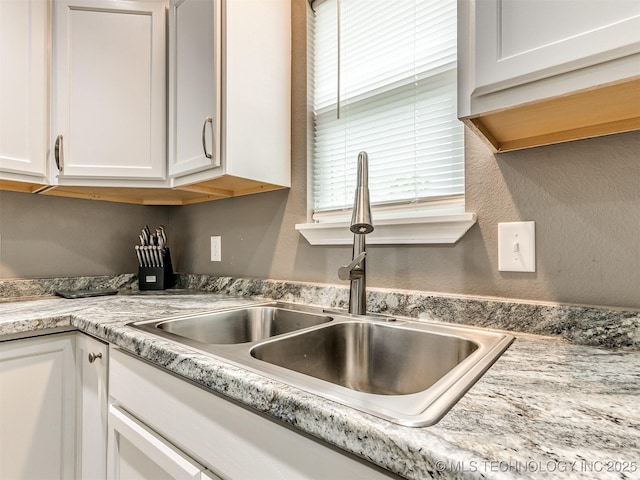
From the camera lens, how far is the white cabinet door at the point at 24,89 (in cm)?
132

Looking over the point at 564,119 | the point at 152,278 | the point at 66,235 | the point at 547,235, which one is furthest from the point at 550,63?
the point at 66,235

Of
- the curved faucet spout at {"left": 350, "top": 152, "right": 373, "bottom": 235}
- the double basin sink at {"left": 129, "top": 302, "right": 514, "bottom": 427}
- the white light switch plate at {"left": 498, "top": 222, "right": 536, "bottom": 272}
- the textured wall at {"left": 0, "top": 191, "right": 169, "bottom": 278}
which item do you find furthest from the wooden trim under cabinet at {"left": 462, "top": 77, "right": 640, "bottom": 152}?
the textured wall at {"left": 0, "top": 191, "right": 169, "bottom": 278}

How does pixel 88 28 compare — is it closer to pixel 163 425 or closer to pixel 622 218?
pixel 163 425

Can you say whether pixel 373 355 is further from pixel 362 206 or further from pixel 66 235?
pixel 66 235

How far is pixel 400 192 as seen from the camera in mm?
1197

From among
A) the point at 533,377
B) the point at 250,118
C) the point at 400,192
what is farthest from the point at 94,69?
the point at 533,377

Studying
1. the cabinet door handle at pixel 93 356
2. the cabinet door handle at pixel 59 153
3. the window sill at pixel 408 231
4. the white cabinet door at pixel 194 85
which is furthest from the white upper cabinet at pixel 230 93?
the cabinet door handle at pixel 93 356

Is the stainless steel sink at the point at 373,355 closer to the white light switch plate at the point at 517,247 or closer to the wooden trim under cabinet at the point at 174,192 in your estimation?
the white light switch plate at the point at 517,247

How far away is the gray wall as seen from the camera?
31.7 inches

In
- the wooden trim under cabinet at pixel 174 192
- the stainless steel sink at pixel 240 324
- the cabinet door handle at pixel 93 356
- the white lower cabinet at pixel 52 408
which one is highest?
the wooden trim under cabinet at pixel 174 192

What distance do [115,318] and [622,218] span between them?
1301 mm

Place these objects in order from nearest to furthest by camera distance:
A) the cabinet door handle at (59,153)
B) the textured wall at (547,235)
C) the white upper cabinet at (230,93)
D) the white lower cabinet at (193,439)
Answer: the white lower cabinet at (193,439)
the textured wall at (547,235)
the white upper cabinet at (230,93)
the cabinet door handle at (59,153)

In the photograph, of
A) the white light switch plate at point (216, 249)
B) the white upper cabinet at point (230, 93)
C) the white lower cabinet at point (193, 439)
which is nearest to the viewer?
the white lower cabinet at point (193, 439)

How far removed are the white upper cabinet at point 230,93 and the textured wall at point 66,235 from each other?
612mm
